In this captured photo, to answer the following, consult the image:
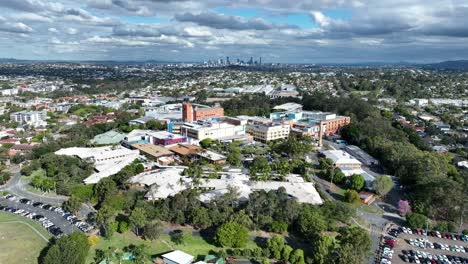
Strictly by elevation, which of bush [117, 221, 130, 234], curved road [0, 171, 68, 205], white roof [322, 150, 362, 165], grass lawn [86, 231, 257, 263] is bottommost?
curved road [0, 171, 68, 205]

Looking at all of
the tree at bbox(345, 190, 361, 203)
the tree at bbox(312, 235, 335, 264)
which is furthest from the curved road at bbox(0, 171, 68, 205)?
the tree at bbox(345, 190, 361, 203)

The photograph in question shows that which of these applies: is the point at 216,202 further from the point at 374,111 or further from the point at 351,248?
the point at 374,111

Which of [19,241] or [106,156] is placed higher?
[106,156]

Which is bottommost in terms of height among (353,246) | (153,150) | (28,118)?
(28,118)

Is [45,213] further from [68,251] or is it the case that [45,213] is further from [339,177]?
[339,177]

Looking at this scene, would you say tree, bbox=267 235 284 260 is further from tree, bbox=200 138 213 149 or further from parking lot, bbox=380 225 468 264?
tree, bbox=200 138 213 149

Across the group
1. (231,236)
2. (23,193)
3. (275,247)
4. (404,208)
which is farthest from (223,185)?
(23,193)

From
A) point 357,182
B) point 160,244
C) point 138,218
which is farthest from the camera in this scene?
point 357,182
